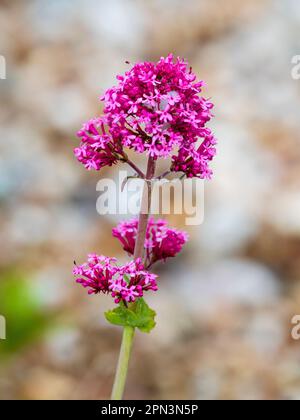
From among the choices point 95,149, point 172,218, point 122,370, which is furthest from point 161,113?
point 172,218

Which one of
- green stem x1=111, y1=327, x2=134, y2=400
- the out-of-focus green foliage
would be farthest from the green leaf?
the out-of-focus green foliage

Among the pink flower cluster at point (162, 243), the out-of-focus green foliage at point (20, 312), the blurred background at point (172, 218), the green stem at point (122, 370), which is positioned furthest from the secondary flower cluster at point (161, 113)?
the blurred background at point (172, 218)

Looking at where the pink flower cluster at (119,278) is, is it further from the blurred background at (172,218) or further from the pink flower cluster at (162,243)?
the blurred background at (172,218)

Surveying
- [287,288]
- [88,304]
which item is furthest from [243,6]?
[88,304]

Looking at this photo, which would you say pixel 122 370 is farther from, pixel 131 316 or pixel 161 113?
pixel 161 113

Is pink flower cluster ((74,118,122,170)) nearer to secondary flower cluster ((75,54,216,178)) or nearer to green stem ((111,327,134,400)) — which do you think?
secondary flower cluster ((75,54,216,178))

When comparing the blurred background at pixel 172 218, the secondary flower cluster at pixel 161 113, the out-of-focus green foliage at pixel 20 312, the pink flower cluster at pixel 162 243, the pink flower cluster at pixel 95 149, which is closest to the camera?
the secondary flower cluster at pixel 161 113
